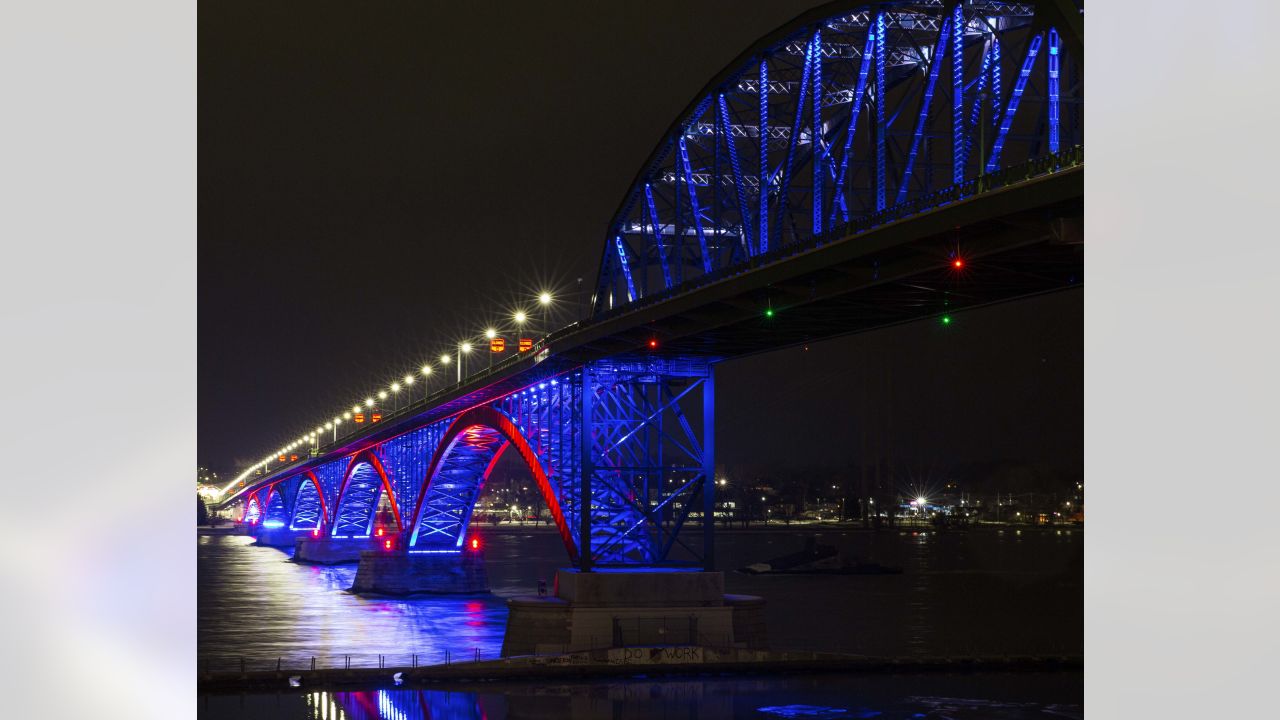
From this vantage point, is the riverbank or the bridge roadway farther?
the riverbank

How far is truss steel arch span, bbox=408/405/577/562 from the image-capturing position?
74.2m

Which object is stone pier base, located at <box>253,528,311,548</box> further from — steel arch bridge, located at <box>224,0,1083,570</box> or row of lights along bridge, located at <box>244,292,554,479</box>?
steel arch bridge, located at <box>224,0,1083,570</box>

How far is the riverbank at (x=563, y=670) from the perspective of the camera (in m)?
40.2

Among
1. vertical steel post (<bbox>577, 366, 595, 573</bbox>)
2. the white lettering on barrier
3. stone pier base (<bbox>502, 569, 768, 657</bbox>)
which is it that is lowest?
the white lettering on barrier

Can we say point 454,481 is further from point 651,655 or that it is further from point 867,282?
point 867,282

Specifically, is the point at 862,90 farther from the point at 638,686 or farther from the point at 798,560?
the point at 798,560

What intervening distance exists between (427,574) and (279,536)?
113 metres

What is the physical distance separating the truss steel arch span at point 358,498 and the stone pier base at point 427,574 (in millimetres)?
16946

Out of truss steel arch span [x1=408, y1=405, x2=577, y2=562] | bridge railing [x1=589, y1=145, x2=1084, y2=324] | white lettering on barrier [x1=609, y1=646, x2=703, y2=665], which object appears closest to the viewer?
bridge railing [x1=589, y1=145, x2=1084, y2=324]

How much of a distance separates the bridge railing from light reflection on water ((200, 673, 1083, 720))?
10.7 m

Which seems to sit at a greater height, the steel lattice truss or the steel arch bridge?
the steel arch bridge

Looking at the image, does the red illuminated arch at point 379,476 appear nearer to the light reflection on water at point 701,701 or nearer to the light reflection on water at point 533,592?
the light reflection on water at point 533,592

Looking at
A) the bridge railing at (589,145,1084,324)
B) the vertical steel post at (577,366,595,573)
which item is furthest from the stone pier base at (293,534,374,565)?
the bridge railing at (589,145,1084,324)

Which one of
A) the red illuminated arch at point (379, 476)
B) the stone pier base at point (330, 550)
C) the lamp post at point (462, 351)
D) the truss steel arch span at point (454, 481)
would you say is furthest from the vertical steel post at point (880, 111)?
the stone pier base at point (330, 550)
